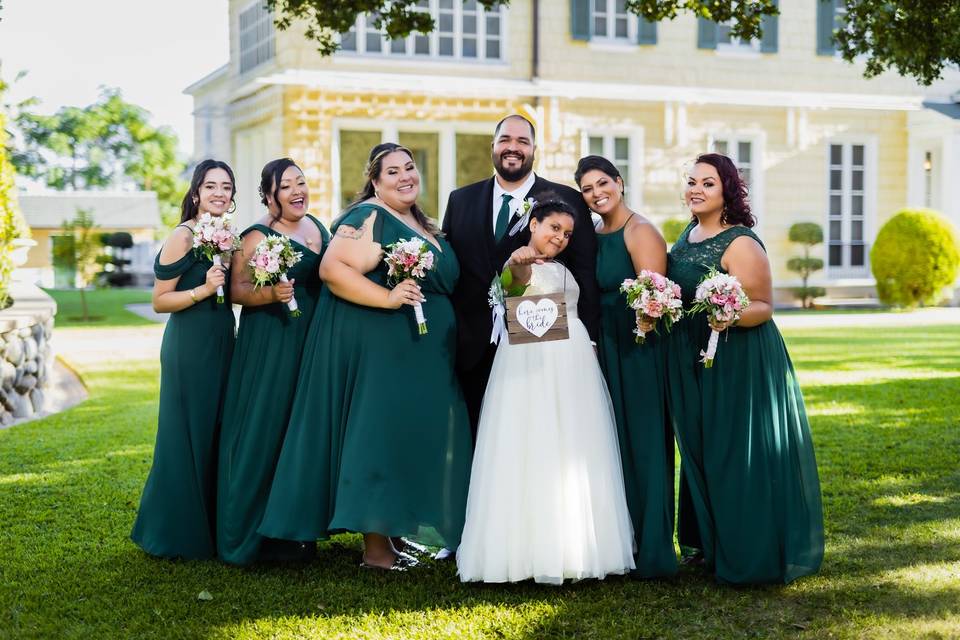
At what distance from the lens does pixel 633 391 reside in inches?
228

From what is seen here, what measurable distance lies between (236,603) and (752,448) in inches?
103

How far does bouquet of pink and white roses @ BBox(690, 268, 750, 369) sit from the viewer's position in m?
5.33

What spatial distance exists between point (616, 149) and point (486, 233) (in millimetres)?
18903

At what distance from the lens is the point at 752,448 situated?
5602 mm

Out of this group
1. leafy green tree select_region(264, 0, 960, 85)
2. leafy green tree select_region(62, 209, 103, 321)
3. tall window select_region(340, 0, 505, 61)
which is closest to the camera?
leafy green tree select_region(264, 0, 960, 85)

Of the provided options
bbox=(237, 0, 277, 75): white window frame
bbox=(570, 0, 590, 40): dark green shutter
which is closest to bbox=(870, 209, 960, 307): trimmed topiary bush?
bbox=(570, 0, 590, 40): dark green shutter

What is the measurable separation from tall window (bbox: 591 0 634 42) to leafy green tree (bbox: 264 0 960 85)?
14277 mm

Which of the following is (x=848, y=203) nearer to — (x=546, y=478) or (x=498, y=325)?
(x=498, y=325)

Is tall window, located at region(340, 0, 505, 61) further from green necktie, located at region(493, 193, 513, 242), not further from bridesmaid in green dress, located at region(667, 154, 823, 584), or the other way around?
bridesmaid in green dress, located at region(667, 154, 823, 584)

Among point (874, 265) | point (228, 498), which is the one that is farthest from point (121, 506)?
point (874, 265)

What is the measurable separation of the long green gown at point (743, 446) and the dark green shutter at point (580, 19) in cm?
1864

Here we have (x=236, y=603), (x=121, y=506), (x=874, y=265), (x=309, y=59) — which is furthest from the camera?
(x=874, y=265)

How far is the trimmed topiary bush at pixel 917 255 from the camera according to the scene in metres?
23.1

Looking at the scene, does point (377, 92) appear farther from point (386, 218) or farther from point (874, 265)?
point (386, 218)
